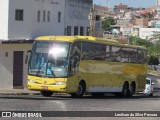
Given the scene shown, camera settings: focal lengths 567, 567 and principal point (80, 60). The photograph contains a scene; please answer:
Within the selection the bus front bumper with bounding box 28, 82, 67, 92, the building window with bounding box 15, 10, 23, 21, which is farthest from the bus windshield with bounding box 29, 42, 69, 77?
the building window with bounding box 15, 10, 23, 21

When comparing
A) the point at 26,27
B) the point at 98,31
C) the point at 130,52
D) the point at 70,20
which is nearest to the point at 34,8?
the point at 26,27

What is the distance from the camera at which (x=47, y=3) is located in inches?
1882

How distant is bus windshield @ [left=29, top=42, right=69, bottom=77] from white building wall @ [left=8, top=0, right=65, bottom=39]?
13.8 metres

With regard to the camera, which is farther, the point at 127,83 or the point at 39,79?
the point at 127,83

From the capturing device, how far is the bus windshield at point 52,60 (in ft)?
93.1

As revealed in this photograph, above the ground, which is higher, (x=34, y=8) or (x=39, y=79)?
(x=34, y=8)

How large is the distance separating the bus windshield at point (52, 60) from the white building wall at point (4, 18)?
534 inches

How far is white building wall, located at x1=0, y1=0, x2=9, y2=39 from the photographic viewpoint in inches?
1652

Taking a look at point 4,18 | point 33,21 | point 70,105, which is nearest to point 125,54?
point 4,18

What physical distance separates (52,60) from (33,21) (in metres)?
17.1

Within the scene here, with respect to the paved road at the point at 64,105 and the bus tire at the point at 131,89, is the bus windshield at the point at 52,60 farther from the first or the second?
the bus tire at the point at 131,89

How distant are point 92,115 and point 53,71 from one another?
1068 cm

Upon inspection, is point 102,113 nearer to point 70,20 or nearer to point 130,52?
point 130,52

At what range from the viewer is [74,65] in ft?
94.5
